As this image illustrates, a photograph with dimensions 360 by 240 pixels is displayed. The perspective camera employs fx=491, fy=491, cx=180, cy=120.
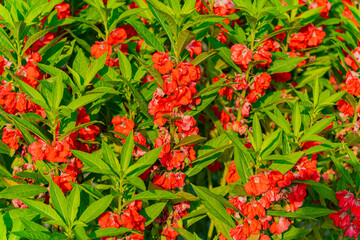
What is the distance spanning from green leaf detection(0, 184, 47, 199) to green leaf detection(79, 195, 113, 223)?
33cm

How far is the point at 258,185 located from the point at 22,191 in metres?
1.01

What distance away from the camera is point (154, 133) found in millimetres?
2377

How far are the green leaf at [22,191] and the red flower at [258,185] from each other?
35.3 inches

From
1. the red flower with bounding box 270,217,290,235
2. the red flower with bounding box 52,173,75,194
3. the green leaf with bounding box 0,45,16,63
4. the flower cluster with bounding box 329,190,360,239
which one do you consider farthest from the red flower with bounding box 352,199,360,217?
the green leaf with bounding box 0,45,16,63

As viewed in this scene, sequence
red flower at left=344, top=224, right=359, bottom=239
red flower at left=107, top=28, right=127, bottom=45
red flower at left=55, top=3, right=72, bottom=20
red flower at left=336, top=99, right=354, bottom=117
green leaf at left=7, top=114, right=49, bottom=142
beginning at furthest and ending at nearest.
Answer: red flower at left=336, top=99, right=354, bottom=117, red flower at left=55, top=3, right=72, bottom=20, red flower at left=107, top=28, right=127, bottom=45, red flower at left=344, top=224, right=359, bottom=239, green leaf at left=7, top=114, right=49, bottom=142

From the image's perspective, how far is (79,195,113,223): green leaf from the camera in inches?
75.0

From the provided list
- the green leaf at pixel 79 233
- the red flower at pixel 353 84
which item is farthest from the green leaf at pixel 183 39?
the red flower at pixel 353 84

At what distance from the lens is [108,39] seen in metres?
2.49

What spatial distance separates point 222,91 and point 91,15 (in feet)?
2.74

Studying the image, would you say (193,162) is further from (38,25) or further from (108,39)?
(38,25)

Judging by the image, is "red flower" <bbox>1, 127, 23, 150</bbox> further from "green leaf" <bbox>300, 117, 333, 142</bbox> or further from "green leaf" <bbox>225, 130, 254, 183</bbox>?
"green leaf" <bbox>300, 117, 333, 142</bbox>

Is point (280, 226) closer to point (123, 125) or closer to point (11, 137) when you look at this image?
point (123, 125)

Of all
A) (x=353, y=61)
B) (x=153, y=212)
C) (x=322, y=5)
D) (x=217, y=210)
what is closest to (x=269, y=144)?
(x=217, y=210)

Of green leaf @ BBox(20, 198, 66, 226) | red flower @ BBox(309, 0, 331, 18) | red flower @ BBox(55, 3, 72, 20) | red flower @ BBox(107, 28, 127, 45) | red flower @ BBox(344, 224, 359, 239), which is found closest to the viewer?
green leaf @ BBox(20, 198, 66, 226)
